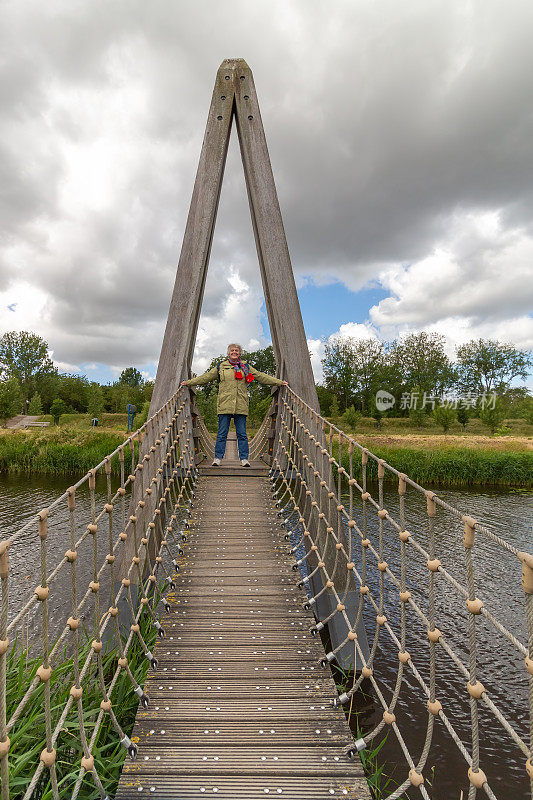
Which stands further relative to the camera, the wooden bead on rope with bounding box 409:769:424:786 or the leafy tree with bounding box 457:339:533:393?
the leafy tree with bounding box 457:339:533:393

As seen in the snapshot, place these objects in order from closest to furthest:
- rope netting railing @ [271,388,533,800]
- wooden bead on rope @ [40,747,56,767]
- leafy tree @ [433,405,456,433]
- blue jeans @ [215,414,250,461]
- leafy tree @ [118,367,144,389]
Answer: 1. wooden bead on rope @ [40,747,56,767]
2. rope netting railing @ [271,388,533,800]
3. blue jeans @ [215,414,250,461]
4. leafy tree @ [433,405,456,433]
5. leafy tree @ [118,367,144,389]

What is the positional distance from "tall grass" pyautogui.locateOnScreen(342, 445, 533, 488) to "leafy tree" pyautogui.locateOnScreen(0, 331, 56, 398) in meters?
41.8

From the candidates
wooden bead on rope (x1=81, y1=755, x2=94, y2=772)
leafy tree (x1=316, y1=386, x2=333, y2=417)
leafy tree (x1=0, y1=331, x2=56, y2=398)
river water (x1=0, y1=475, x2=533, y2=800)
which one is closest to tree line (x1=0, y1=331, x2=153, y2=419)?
leafy tree (x1=0, y1=331, x2=56, y2=398)

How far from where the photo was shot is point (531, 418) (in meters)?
31.7

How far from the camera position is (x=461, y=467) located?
14.0 meters

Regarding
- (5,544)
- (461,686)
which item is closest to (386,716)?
(5,544)

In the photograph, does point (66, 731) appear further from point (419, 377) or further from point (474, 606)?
point (419, 377)

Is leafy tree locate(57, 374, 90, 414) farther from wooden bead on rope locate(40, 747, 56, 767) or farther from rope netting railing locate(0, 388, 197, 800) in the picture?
wooden bead on rope locate(40, 747, 56, 767)

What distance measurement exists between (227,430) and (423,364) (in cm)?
4002

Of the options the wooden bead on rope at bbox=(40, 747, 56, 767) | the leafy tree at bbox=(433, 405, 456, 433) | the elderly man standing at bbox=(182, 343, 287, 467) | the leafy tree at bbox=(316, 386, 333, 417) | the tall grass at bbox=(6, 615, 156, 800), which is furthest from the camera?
the leafy tree at bbox=(316, 386, 333, 417)

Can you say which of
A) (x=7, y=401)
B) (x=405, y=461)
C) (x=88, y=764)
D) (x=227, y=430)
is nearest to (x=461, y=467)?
(x=405, y=461)

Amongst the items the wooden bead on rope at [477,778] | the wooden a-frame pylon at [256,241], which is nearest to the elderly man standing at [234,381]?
the wooden a-frame pylon at [256,241]

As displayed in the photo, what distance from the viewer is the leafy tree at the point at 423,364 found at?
134 feet

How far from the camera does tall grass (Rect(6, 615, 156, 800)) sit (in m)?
1.87
